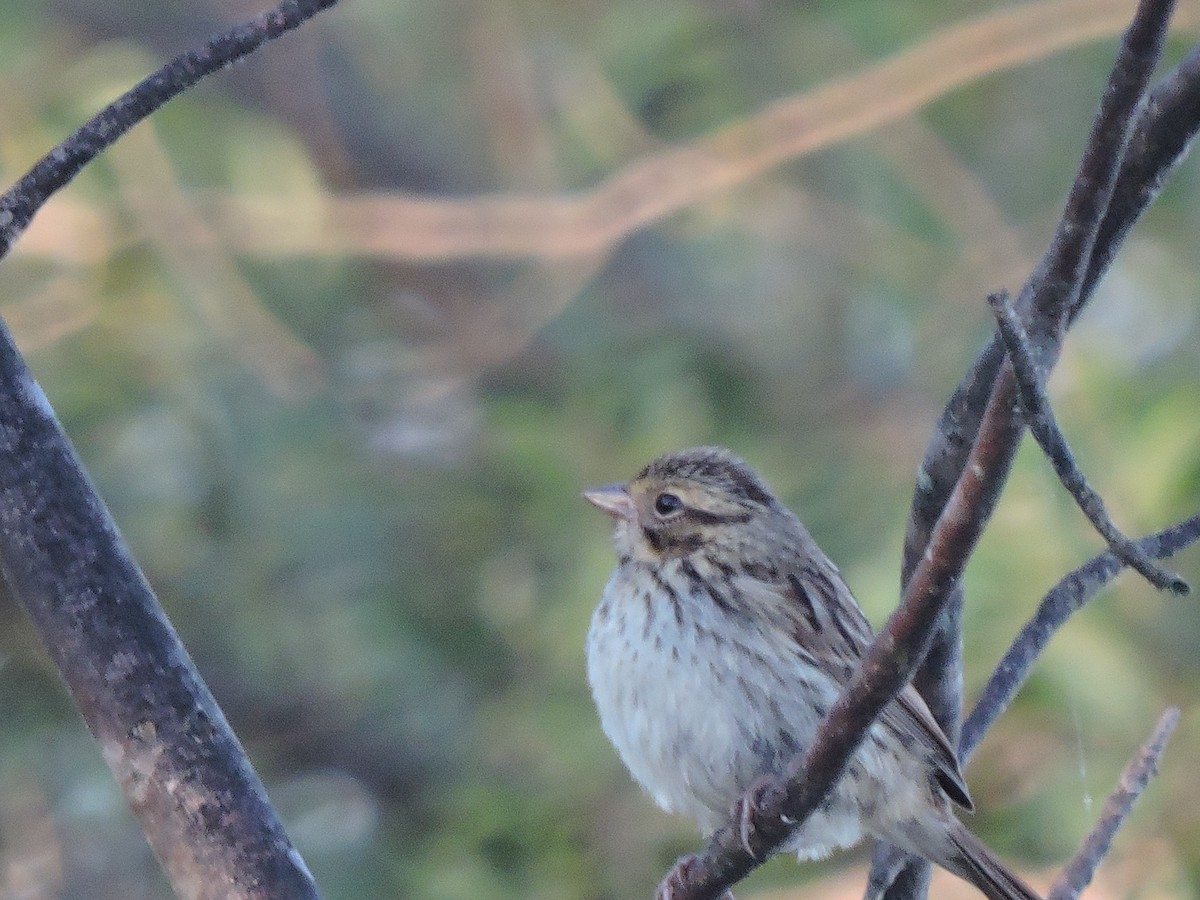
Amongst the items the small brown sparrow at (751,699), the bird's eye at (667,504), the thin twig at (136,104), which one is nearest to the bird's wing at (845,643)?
the small brown sparrow at (751,699)

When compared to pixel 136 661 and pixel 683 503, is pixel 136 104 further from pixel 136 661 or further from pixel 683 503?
pixel 683 503

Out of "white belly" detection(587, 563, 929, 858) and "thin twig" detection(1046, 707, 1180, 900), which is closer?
"thin twig" detection(1046, 707, 1180, 900)

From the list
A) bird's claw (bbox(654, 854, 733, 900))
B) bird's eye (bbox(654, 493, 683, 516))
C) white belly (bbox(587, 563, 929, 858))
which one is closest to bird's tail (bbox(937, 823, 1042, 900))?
white belly (bbox(587, 563, 929, 858))

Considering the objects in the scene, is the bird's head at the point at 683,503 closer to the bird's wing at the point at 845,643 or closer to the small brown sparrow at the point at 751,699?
the small brown sparrow at the point at 751,699

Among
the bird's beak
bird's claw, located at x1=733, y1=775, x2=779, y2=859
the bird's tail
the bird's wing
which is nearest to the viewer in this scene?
bird's claw, located at x1=733, y1=775, x2=779, y2=859

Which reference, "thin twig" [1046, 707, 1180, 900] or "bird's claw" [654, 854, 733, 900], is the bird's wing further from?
"bird's claw" [654, 854, 733, 900]

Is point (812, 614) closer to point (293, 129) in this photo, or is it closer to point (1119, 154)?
point (1119, 154)

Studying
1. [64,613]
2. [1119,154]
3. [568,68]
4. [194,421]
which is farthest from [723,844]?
[568,68]
